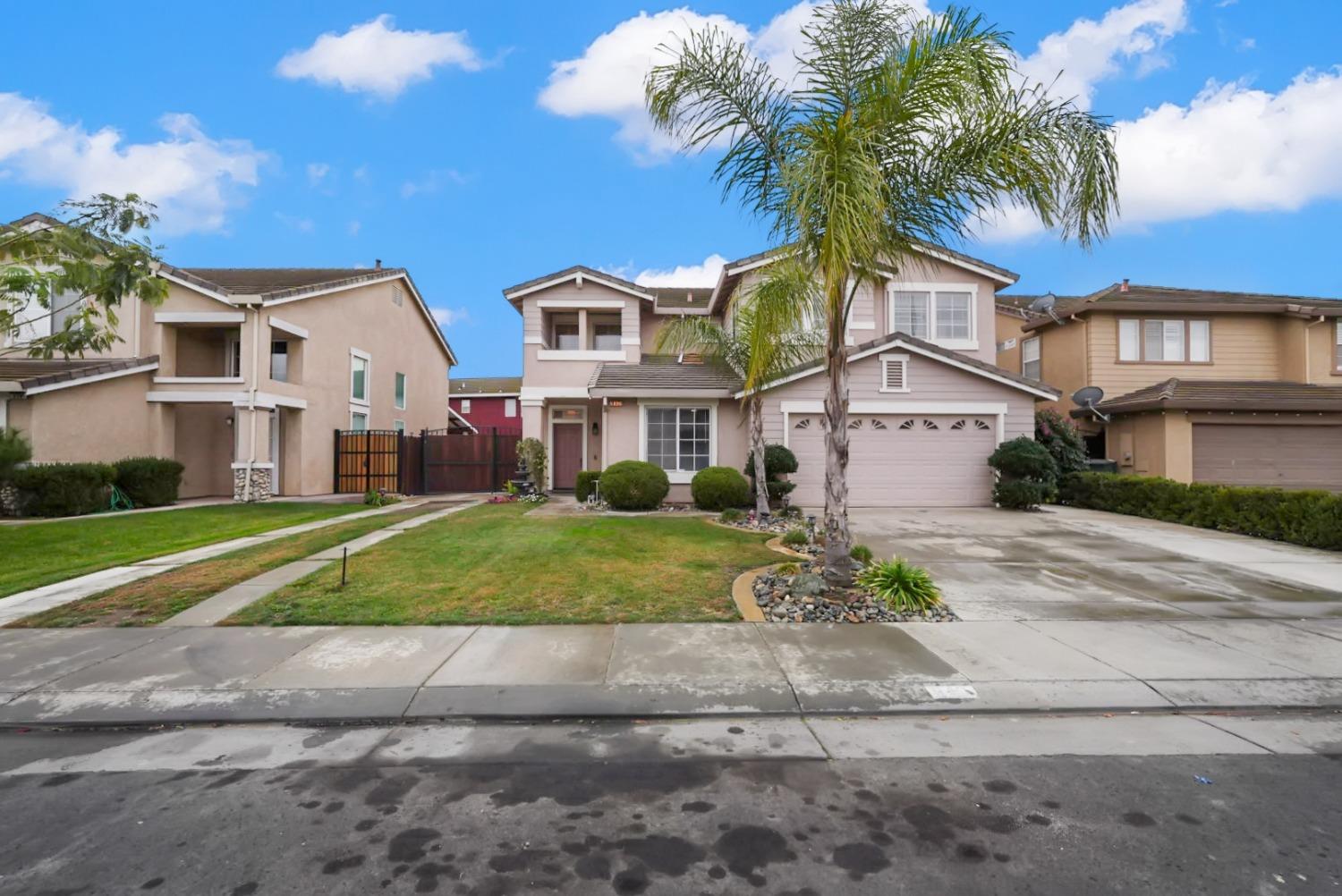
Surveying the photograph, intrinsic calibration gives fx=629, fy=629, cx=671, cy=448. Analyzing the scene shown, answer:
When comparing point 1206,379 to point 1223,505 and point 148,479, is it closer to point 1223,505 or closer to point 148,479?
point 1223,505

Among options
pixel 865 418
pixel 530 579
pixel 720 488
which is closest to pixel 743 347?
pixel 720 488

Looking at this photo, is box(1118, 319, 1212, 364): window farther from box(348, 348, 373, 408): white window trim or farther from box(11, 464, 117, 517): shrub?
box(11, 464, 117, 517): shrub

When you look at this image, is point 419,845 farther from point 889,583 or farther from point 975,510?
point 975,510

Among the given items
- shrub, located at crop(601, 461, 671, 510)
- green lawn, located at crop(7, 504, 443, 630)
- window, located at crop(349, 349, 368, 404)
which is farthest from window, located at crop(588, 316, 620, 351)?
green lawn, located at crop(7, 504, 443, 630)

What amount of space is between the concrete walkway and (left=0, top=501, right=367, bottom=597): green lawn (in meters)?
0.27

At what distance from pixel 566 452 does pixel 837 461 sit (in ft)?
46.9

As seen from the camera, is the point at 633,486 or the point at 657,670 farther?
the point at 633,486

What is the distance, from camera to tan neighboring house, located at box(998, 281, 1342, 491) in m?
17.4

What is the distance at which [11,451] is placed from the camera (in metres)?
13.0

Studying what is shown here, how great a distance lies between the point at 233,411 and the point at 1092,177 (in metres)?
22.0

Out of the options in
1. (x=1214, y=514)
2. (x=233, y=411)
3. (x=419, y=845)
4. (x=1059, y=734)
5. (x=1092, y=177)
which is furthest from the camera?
(x=233, y=411)

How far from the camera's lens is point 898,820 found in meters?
3.23

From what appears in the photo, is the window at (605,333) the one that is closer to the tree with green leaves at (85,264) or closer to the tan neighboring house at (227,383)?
the tan neighboring house at (227,383)

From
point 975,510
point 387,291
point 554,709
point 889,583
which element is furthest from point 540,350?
point 554,709
